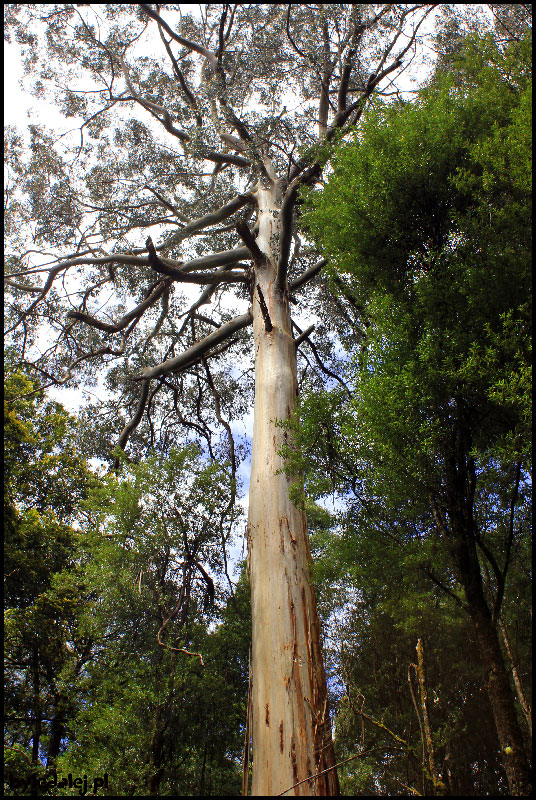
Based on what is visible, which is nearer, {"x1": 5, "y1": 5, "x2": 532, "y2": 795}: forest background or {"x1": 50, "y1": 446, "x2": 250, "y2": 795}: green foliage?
{"x1": 5, "y1": 5, "x2": 532, "y2": 795}: forest background

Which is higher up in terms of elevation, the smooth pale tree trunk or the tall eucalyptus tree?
the tall eucalyptus tree

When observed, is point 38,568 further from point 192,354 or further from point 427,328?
point 427,328

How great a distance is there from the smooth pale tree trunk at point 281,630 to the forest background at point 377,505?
0.28m

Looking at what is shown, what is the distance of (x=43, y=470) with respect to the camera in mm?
8023

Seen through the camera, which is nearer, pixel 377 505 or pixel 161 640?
pixel 377 505

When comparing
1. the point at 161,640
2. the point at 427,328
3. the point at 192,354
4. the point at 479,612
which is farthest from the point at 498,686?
the point at 192,354

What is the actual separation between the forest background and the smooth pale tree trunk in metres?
0.28

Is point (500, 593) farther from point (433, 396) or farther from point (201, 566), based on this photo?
point (201, 566)

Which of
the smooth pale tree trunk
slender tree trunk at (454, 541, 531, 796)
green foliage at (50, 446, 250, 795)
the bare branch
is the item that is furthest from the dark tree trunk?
the bare branch

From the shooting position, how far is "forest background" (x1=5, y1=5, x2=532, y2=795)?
2994 mm

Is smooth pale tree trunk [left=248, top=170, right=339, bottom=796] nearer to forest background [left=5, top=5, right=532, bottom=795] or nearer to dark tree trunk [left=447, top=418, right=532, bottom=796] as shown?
forest background [left=5, top=5, right=532, bottom=795]

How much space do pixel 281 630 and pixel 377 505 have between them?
115 centimetres

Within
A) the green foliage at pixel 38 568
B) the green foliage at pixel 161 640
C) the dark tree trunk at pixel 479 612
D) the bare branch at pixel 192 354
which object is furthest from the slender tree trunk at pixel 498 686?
the bare branch at pixel 192 354

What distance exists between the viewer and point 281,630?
3.47 metres
